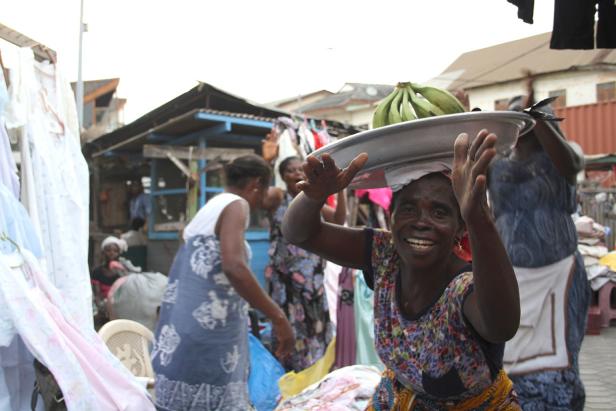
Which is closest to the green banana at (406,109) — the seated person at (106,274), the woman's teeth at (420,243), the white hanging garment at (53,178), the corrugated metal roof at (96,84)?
the woman's teeth at (420,243)

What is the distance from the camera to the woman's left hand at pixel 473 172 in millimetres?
1179

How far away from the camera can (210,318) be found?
9.45 ft

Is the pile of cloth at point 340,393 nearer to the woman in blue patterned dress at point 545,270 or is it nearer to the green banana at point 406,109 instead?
the woman in blue patterned dress at point 545,270

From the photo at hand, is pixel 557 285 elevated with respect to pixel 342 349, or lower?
elevated

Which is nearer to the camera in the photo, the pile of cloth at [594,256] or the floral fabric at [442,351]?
Answer: the floral fabric at [442,351]

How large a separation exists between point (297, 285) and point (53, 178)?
241 cm

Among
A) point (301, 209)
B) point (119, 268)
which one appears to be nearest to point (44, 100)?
point (301, 209)

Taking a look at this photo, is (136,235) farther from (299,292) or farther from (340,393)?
(340,393)

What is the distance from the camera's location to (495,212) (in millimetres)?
3025

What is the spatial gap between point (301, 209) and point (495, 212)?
1.54 m

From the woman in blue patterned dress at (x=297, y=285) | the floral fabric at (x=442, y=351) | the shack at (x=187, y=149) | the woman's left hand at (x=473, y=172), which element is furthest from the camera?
the shack at (x=187, y=149)

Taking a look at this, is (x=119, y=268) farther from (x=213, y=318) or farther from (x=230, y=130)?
(x=213, y=318)

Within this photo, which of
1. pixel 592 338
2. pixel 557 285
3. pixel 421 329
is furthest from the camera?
pixel 592 338

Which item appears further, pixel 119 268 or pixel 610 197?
pixel 610 197
